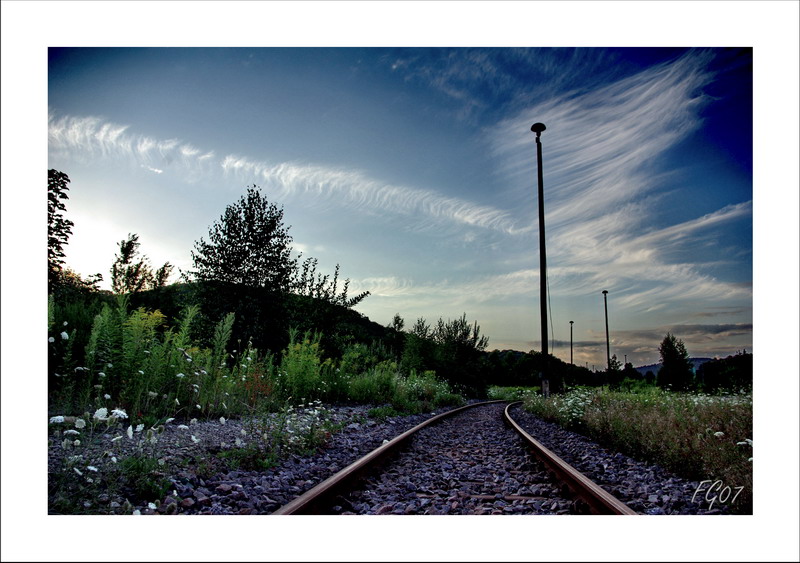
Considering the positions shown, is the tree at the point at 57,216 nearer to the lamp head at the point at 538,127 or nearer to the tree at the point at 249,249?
the lamp head at the point at 538,127

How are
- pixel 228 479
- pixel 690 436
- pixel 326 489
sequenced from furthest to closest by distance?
1. pixel 690 436
2. pixel 228 479
3. pixel 326 489

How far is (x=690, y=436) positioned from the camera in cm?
453

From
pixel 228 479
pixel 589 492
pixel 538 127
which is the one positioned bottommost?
pixel 228 479

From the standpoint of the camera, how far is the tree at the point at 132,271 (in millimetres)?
5219

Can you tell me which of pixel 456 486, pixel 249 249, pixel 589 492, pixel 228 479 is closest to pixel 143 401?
A: pixel 228 479

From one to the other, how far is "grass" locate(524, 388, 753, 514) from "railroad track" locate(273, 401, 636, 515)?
1.20 metres

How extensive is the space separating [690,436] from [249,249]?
43.1 ft

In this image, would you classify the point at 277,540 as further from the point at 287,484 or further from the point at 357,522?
the point at 287,484

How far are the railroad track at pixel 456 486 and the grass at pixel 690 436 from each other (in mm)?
1197

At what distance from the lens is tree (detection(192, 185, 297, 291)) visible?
14.0 meters

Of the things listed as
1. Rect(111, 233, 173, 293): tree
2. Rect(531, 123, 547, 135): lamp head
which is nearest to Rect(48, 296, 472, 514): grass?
Rect(111, 233, 173, 293): tree

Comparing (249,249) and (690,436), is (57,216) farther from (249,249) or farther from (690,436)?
(249,249)
